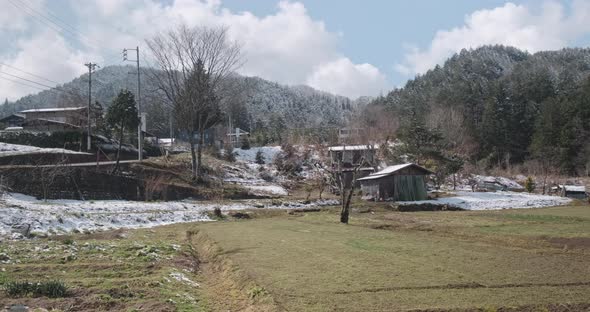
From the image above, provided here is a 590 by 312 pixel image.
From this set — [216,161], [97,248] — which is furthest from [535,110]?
[97,248]

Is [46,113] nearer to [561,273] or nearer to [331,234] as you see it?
[331,234]

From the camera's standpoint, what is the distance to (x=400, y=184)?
1911 inches

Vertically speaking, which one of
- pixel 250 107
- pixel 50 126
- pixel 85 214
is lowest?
pixel 85 214

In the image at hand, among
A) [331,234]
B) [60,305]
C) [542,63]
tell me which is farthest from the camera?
[542,63]

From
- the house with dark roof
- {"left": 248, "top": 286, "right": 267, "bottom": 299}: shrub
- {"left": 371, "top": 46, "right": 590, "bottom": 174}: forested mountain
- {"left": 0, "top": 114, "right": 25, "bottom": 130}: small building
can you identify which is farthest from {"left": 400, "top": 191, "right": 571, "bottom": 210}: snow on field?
{"left": 0, "top": 114, "right": 25, "bottom": 130}: small building

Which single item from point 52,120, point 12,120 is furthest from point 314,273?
point 12,120

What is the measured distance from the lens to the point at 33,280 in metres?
10.6

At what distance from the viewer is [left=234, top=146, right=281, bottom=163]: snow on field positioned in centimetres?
7043

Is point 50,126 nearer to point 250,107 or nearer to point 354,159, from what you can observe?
point 354,159

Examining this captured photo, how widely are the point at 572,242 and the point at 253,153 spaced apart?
5774 cm

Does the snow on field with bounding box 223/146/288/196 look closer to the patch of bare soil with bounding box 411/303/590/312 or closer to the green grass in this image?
the green grass

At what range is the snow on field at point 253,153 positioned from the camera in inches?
2773

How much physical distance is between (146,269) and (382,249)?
7.35 meters

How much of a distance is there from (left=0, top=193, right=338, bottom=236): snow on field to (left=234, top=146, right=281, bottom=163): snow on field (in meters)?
31.6
